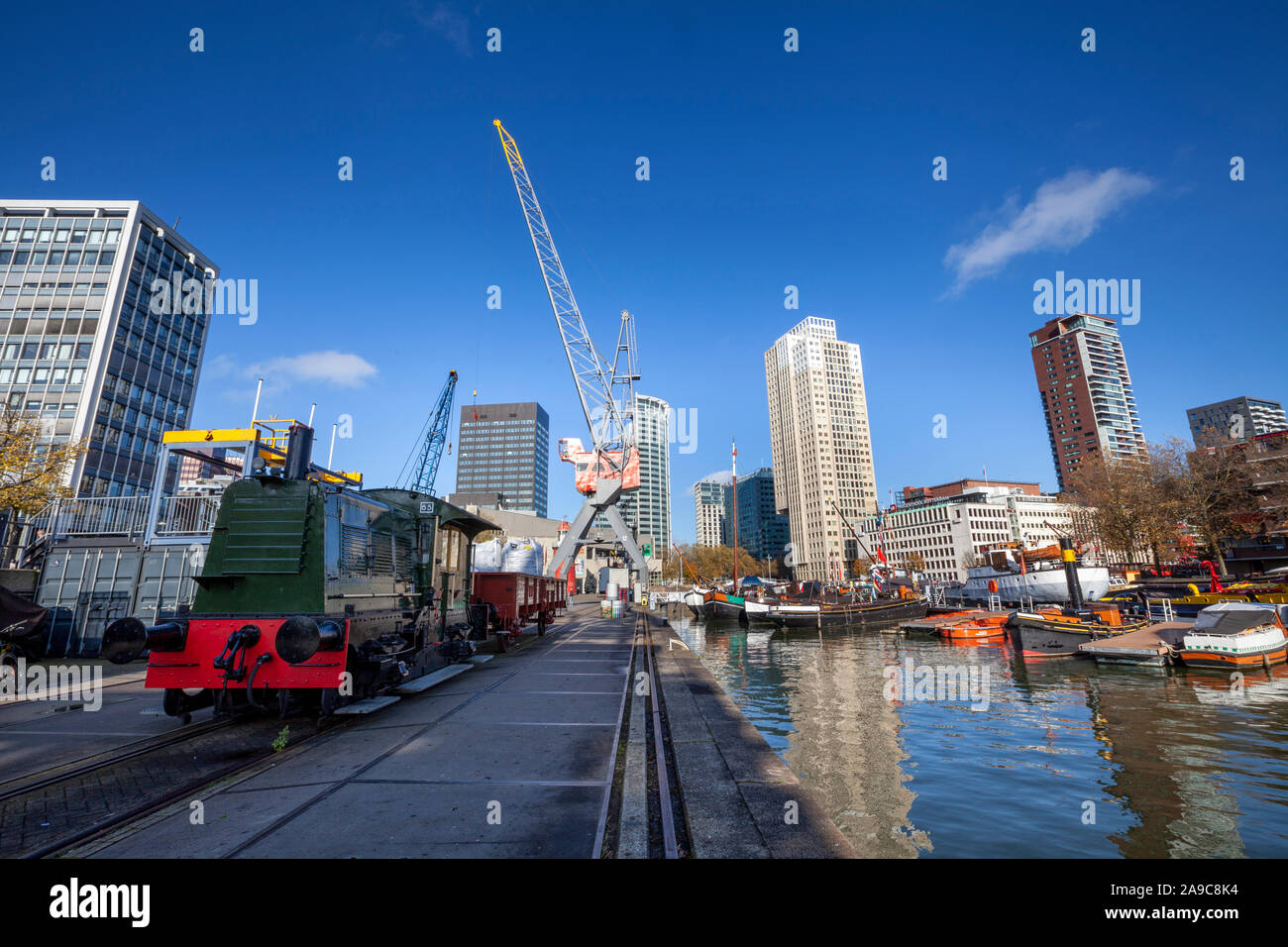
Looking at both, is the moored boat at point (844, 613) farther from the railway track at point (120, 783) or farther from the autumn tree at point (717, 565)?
the autumn tree at point (717, 565)

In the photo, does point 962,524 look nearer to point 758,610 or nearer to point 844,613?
point 844,613

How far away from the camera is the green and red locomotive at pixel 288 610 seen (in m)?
7.59

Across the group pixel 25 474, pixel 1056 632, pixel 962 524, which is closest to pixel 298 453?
pixel 25 474

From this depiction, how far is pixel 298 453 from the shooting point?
923cm

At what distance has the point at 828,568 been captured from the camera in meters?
134

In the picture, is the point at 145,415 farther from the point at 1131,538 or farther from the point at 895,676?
the point at 1131,538

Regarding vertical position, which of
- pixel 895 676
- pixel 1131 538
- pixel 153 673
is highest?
pixel 1131 538

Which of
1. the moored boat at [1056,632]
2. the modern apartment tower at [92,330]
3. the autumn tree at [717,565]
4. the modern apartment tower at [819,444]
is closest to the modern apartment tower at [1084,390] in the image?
the modern apartment tower at [819,444]

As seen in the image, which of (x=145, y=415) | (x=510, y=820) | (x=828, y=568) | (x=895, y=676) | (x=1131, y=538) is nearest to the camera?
(x=510, y=820)

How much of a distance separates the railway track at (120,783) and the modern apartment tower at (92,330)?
55962 mm

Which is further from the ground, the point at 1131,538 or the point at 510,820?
the point at 1131,538

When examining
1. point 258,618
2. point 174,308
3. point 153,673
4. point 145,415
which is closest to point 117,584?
point 153,673

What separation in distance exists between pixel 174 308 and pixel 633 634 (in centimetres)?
6622
